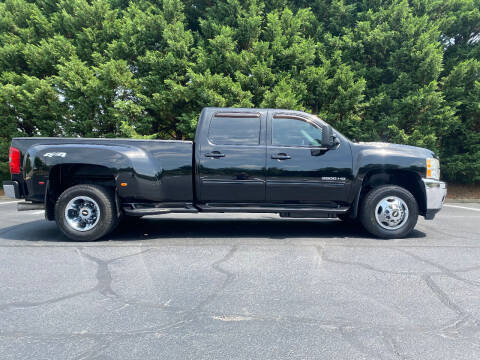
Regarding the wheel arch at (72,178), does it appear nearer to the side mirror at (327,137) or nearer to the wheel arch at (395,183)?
the side mirror at (327,137)

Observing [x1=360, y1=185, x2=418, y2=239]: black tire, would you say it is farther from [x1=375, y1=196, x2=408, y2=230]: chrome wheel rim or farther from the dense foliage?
the dense foliage

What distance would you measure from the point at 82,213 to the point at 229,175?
2.24 m

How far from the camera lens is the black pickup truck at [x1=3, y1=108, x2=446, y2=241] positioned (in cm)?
479

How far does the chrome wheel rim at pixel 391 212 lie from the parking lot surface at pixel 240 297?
289 mm

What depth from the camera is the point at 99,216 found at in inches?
190

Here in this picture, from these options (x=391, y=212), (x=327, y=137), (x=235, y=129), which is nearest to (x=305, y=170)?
(x=327, y=137)

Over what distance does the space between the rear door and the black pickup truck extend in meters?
0.02

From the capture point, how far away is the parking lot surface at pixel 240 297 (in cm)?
214

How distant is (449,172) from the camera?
13820mm

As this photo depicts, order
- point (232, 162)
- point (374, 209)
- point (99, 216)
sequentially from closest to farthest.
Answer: point (99, 216)
point (232, 162)
point (374, 209)

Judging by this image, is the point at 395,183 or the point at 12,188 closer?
the point at 12,188

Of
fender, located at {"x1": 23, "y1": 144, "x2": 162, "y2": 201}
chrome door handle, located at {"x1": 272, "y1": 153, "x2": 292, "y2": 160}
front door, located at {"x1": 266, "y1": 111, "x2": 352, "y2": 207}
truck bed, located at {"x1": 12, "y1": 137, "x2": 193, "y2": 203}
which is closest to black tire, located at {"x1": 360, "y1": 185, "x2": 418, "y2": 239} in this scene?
front door, located at {"x1": 266, "y1": 111, "x2": 352, "y2": 207}

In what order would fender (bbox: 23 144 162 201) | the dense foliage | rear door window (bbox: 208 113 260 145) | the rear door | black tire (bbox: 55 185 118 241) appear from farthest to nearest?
the dense foliage
rear door window (bbox: 208 113 260 145)
the rear door
black tire (bbox: 55 185 118 241)
fender (bbox: 23 144 162 201)

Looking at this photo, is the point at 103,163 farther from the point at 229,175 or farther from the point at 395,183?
the point at 395,183
